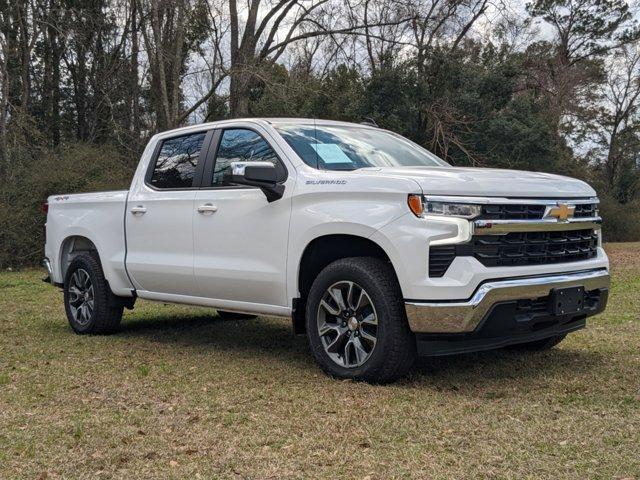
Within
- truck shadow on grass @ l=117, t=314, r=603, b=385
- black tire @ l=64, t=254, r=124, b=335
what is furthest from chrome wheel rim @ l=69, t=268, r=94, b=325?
truck shadow on grass @ l=117, t=314, r=603, b=385

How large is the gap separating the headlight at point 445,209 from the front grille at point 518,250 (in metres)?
0.16

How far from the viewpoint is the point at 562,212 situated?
4.95m

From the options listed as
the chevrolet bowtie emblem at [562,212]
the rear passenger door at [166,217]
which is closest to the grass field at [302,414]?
the rear passenger door at [166,217]

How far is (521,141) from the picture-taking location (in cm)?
2719

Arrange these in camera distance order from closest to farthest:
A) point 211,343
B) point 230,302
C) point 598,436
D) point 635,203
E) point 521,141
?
point 598,436 < point 230,302 < point 211,343 < point 521,141 < point 635,203

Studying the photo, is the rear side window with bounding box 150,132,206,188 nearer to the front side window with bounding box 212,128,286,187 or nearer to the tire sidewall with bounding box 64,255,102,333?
the front side window with bounding box 212,128,286,187

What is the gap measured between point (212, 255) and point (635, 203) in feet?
127

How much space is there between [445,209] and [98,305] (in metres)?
4.20

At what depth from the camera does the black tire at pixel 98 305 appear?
730cm

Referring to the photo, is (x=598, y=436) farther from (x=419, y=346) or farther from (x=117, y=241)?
(x=117, y=241)

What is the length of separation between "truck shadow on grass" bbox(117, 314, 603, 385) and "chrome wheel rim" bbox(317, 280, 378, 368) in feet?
1.32

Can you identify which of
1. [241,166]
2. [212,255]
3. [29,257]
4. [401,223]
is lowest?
[29,257]

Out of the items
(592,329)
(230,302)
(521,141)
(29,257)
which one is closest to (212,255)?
(230,302)

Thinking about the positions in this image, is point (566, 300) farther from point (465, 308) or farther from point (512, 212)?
point (465, 308)
